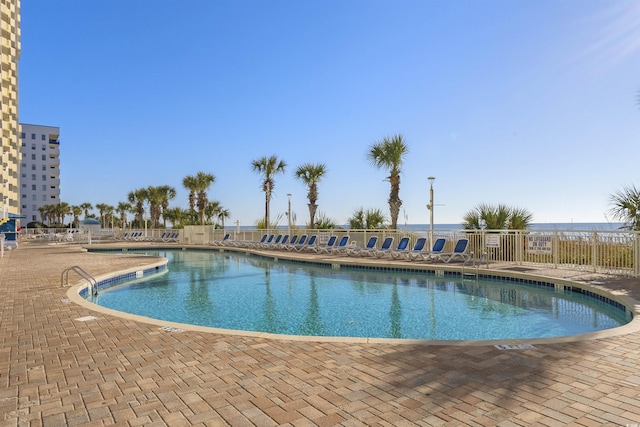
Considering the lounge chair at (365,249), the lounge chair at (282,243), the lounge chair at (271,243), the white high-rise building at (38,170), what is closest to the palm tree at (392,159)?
the lounge chair at (365,249)

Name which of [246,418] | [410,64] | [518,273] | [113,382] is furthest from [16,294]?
[410,64]

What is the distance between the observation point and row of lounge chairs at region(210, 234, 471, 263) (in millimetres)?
12789

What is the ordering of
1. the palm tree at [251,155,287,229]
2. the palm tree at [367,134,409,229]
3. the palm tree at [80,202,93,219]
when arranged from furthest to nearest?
the palm tree at [80,202,93,219] → the palm tree at [251,155,287,229] → the palm tree at [367,134,409,229]

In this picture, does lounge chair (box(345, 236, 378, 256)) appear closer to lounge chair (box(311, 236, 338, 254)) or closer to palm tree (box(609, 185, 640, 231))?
lounge chair (box(311, 236, 338, 254))

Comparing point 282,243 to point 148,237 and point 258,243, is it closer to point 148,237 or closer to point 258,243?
point 258,243

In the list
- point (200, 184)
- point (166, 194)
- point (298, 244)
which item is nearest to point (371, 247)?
point (298, 244)

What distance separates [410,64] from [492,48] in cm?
280

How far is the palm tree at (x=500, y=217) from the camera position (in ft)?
44.7

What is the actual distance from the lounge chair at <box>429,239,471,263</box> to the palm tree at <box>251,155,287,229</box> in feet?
57.6

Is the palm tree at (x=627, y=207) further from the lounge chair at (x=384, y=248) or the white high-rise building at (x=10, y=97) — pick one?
the white high-rise building at (x=10, y=97)

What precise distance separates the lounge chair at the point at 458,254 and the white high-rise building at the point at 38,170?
81.0 meters

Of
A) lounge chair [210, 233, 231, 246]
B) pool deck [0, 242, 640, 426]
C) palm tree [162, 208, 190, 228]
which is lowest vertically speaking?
pool deck [0, 242, 640, 426]

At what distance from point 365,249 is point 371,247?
392mm

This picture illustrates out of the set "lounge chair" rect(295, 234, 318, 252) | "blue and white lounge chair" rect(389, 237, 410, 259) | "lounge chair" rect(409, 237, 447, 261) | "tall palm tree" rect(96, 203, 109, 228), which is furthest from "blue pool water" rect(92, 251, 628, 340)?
"tall palm tree" rect(96, 203, 109, 228)
